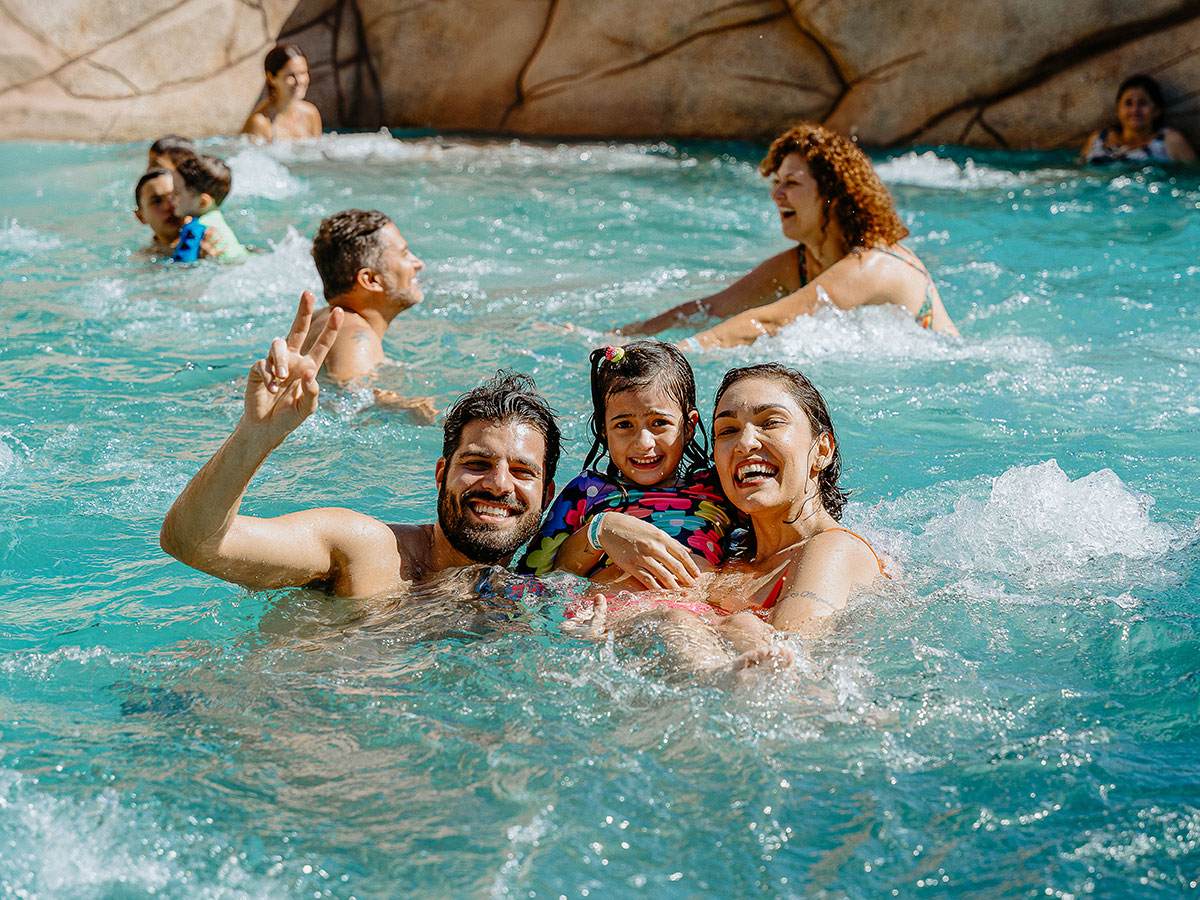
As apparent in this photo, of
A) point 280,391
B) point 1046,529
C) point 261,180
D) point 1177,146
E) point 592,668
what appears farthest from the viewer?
point 1177,146

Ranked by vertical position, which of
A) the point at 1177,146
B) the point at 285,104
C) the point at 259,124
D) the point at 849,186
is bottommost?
the point at 849,186

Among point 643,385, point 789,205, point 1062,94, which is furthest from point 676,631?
point 1062,94

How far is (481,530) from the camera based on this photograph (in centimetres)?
322

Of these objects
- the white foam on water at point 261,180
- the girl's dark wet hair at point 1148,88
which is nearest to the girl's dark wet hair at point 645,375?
the white foam on water at point 261,180

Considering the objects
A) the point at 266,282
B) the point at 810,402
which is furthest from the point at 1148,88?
the point at 810,402

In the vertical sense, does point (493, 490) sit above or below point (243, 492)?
below

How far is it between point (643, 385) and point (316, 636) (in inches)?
46.6

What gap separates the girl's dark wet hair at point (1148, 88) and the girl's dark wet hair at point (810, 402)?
782 centimetres

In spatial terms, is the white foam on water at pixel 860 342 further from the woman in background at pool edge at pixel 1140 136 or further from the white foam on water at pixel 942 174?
the woman in background at pool edge at pixel 1140 136

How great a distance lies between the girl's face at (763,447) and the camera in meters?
3.24

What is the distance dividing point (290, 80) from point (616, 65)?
3.24 metres

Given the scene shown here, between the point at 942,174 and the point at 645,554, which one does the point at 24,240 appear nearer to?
the point at 645,554

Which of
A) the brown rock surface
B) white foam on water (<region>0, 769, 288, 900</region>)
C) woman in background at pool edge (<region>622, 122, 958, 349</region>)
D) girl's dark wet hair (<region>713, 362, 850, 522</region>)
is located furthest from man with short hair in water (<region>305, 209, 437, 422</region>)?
the brown rock surface

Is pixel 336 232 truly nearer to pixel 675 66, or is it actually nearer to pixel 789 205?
pixel 789 205
